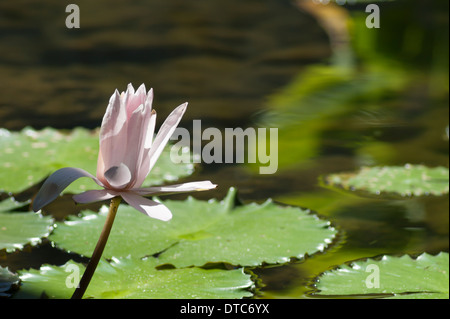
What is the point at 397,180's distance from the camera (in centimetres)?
175

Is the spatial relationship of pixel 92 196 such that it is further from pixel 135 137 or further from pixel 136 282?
pixel 136 282

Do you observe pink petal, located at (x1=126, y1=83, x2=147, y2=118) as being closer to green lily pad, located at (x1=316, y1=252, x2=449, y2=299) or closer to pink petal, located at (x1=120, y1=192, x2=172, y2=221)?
pink petal, located at (x1=120, y1=192, x2=172, y2=221)

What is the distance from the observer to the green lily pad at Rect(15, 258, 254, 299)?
3.36ft

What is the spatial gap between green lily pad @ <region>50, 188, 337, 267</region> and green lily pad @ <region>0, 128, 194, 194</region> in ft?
0.81

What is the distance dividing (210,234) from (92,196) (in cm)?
62

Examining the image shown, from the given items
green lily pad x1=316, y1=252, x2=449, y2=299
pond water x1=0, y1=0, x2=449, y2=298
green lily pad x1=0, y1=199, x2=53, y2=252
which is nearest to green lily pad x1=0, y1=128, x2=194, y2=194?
pond water x1=0, y1=0, x2=449, y2=298

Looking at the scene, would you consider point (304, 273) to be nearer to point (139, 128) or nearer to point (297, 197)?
point (297, 197)

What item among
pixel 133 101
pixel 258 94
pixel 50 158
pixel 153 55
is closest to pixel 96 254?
pixel 133 101

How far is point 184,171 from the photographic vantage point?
1.77m

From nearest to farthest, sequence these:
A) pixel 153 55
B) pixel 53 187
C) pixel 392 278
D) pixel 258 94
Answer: pixel 53 187 → pixel 392 278 → pixel 258 94 → pixel 153 55

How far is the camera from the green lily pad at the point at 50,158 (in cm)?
162

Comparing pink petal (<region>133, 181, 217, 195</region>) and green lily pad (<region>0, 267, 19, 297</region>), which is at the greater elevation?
pink petal (<region>133, 181, 217, 195</region>)

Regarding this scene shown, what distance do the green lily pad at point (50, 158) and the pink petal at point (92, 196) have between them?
854mm
